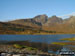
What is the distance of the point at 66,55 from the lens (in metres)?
29.1

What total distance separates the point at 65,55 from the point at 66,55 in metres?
0.21

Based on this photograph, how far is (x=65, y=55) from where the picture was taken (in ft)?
95.6

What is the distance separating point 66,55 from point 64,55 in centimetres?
42

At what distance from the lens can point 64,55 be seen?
29.3 meters

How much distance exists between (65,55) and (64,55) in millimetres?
248
